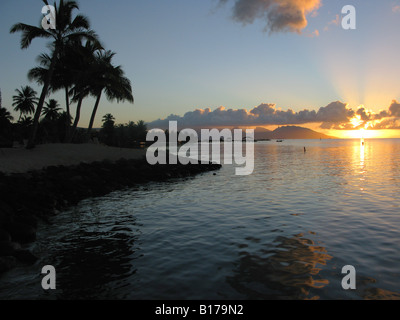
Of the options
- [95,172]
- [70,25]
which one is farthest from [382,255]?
[70,25]

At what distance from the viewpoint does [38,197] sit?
46.6 ft

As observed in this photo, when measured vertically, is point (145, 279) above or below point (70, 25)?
below

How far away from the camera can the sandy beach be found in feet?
67.5

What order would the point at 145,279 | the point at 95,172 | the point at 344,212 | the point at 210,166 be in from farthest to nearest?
the point at 210,166, the point at 95,172, the point at 344,212, the point at 145,279

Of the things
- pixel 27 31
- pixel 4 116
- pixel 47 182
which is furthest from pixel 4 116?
pixel 47 182

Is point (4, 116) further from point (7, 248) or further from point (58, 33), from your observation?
point (7, 248)

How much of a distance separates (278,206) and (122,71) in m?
32.7

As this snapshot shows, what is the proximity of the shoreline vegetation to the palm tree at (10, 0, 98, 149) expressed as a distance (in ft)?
13.8

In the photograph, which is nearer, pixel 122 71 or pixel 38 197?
pixel 38 197

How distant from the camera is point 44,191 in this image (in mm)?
15117

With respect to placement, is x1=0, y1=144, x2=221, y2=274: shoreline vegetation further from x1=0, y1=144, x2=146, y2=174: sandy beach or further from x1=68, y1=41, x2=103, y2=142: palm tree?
x1=68, y1=41, x2=103, y2=142: palm tree

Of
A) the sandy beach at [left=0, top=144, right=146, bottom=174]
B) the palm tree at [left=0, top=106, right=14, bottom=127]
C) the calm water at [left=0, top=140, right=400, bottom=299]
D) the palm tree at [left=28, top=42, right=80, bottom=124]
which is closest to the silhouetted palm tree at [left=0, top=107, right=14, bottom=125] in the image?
the palm tree at [left=0, top=106, right=14, bottom=127]
